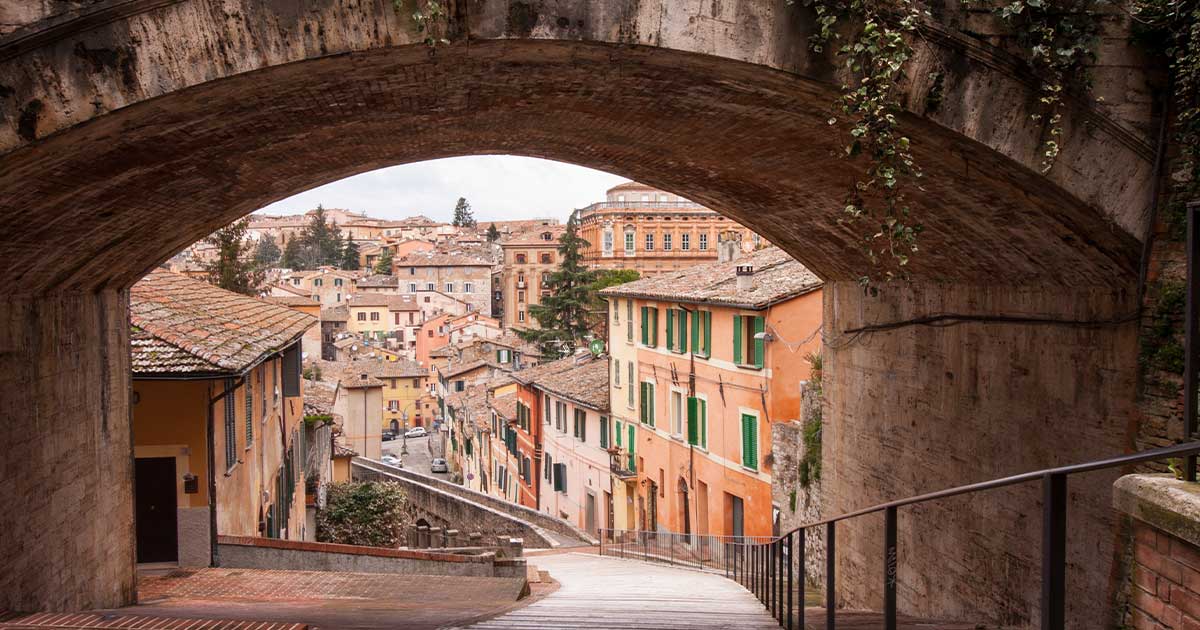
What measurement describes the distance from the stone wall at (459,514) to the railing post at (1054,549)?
21065mm

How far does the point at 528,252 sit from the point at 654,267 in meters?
20.1

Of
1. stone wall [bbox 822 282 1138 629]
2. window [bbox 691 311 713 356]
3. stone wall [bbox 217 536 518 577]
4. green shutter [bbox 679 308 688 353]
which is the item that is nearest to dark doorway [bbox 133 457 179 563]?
stone wall [bbox 217 536 518 577]

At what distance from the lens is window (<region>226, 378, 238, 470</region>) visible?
13.1m

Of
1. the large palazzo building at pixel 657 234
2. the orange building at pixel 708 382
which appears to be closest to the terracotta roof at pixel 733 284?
the orange building at pixel 708 382

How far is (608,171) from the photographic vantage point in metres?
9.20

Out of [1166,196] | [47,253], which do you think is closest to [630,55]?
[1166,196]

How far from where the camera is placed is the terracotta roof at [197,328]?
11.0 meters

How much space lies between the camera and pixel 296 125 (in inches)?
235

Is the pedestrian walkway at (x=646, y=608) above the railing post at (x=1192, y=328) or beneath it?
beneath

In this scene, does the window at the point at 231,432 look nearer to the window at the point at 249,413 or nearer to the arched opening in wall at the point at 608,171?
the window at the point at 249,413

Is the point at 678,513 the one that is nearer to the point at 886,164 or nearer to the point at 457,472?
the point at 886,164

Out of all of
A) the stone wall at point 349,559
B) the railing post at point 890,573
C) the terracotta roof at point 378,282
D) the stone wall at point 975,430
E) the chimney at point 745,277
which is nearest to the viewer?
the railing post at point 890,573

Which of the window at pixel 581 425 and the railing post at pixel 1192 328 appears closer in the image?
the railing post at pixel 1192 328

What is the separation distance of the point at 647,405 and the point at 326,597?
17574 millimetres
